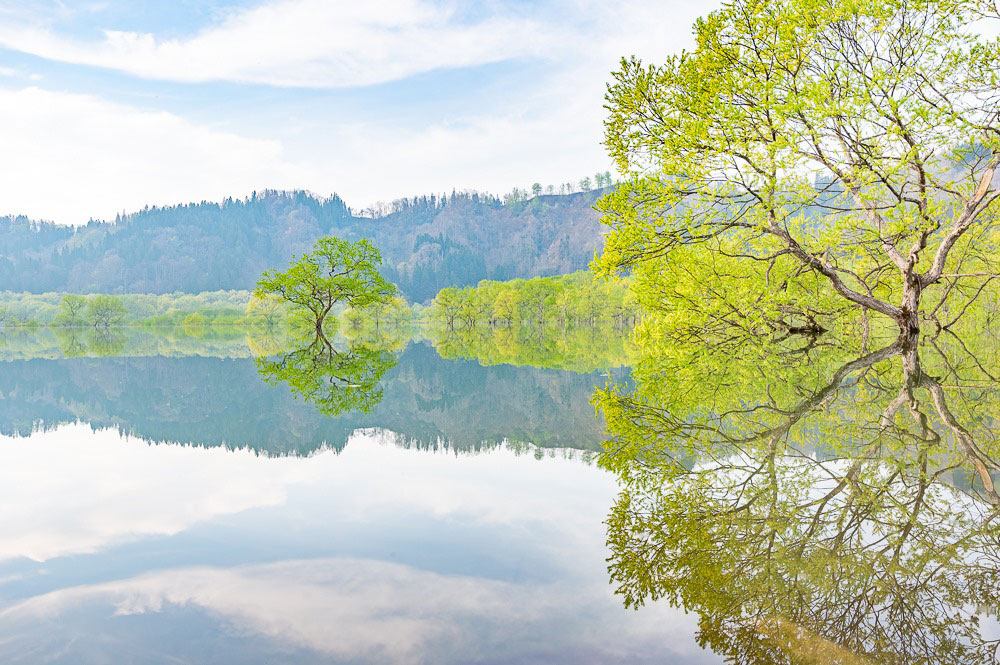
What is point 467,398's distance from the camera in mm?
14391

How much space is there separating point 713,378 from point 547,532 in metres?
9.09

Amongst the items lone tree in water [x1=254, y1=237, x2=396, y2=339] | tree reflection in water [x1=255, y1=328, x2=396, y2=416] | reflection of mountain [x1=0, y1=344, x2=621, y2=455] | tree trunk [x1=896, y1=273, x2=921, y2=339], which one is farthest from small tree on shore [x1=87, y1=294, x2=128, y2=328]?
tree trunk [x1=896, y1=273, x2=921, y2=339]

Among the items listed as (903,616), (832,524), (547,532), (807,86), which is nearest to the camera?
(903,616)

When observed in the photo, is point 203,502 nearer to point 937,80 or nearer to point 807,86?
point 807,86

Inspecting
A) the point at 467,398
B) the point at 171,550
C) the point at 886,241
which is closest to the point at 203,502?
the point at 171,550

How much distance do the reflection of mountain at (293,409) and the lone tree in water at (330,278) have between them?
21.7 m

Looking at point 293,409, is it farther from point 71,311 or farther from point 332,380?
point 71,311

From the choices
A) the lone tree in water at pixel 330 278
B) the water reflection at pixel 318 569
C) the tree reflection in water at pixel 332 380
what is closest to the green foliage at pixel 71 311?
the lone tree in water at pixel 330 278

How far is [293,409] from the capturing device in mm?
11516

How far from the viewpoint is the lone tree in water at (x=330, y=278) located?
4219 cm

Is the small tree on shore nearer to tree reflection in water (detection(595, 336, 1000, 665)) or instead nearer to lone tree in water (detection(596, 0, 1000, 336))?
lone tree in water (detection(596, 0, 1000, 336))

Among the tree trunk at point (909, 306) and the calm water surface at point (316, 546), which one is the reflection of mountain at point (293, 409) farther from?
the tree trunk at point (909, 306)

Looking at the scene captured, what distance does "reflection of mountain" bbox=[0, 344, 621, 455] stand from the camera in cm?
934

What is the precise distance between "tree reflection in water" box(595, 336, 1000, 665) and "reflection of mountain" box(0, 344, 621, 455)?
196 centimetres
